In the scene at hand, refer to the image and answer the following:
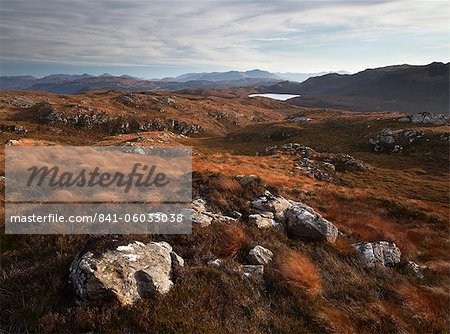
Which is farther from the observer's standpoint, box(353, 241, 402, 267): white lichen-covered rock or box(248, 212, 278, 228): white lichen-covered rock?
box(248, 212, 278, 228): white lichen-covered rock

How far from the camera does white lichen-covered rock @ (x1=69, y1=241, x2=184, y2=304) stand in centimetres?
631

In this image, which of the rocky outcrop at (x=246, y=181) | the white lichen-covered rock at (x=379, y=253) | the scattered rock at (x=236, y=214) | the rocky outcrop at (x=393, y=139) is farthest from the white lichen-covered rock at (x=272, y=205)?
the rocky outcrop at (x=393, y=139)

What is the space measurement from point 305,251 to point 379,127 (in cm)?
7408

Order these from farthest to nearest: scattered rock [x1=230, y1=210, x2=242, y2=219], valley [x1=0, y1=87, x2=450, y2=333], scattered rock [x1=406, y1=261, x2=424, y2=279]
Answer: scattered rock [x1=230, y1=210, x2=242, y2=219]
scattered rock [x1=406, y1=261, x2=424, y2=279]
valley [x1=0, y1=87, x2=450, y2=333]

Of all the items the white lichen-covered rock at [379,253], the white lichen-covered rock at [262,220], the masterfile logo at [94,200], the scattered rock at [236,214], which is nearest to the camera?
the masterfile logo at [94,200]

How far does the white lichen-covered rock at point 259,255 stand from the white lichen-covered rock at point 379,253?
4182 millimetres

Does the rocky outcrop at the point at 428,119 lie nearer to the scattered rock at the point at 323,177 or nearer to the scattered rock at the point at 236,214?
the scattered rock at the point at 323,177

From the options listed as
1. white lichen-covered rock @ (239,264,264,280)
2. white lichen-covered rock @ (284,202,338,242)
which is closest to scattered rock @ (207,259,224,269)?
white lichen-covered rock @ (239,264,264,280)

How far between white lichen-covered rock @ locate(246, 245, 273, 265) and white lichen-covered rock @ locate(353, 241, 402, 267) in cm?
418

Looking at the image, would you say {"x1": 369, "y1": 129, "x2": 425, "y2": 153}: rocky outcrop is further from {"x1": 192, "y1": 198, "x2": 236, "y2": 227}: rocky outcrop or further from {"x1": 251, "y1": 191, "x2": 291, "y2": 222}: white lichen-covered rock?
{"x1": 192, "y1": 198, "x2": 236, "y2": 227}: rocky outcrop

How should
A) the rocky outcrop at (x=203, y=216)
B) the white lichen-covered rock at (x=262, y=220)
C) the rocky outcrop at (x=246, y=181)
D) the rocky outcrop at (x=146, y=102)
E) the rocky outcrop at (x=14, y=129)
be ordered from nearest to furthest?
1. the rocky outcrop at (x=203, y=216)
2. the white lichen-covered rock at (x=262, y=220)
3. the rocky outcrop at (x=246, y=181)
4. the rocky outcrop at (x=14, y=129)
5. the rocky outcrop at (x=146, y=102)

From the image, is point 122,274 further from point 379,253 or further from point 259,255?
point 379,253

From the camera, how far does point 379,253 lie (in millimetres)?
11742

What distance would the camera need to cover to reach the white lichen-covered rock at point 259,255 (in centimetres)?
891
